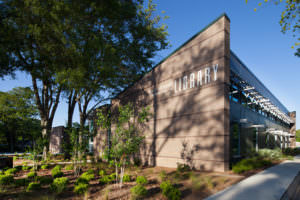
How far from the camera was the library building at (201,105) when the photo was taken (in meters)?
9.73

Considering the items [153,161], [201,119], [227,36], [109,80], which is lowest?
[153,161]

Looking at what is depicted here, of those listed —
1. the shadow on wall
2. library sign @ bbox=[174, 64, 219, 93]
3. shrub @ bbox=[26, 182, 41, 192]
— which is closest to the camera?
shrub @ bbox=[26, 182, 41, 192]

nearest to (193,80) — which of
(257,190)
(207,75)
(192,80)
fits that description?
(192,80)

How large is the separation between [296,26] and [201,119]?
275 inches

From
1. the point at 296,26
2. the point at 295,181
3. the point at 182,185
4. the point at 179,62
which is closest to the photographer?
the point at 182,185

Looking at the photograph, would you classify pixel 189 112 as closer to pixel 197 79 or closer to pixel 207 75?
pixel 197 79

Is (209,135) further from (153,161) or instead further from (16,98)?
(16,98)

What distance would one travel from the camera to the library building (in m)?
9.73

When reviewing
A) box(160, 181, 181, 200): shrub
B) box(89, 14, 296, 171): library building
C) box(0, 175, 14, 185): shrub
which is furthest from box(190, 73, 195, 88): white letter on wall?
box(0, 175, 14, 185): shrub

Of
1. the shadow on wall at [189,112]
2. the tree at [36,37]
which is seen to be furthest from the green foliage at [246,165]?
the tree at [36,37]

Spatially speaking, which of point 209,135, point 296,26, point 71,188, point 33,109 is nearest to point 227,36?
point 296,26

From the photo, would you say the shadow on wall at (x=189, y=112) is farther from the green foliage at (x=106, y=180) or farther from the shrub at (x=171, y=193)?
the green foliage at (x=106, y=180)

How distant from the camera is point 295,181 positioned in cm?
756

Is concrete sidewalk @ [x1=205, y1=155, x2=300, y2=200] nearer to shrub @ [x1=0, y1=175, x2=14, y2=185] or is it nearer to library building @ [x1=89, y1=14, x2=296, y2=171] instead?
library building @ [x1=89, y1=14, x2=296, y2=171]
